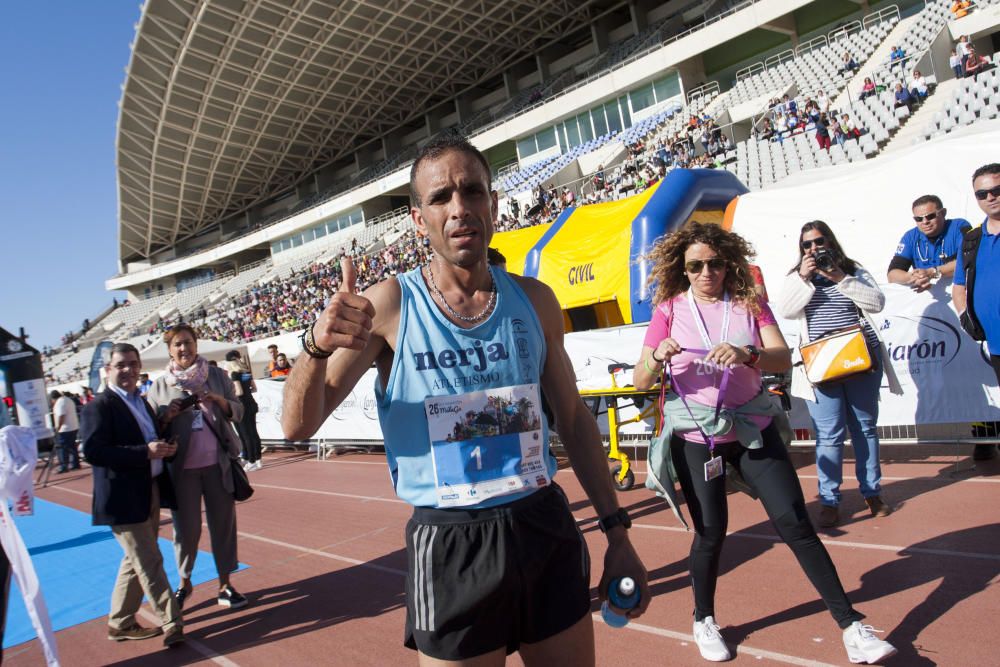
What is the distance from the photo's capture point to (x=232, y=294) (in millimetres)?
53000

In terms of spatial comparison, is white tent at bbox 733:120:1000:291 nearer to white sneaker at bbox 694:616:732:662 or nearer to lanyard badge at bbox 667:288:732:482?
lanyard badge at bbox 667:288:732:482

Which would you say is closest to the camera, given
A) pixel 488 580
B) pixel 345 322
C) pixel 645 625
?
pixel 345 322

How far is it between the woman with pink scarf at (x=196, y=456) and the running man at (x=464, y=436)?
347 centimetres

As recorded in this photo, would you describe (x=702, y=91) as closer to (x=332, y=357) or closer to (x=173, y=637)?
(x=173, y=637)

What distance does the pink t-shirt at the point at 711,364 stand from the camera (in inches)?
119

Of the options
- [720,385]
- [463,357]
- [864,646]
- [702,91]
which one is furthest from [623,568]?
[702,91]

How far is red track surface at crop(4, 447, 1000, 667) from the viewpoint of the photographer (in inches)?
123

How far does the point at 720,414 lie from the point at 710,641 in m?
1.03

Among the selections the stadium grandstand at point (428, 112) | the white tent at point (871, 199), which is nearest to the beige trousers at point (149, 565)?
the white tent at point (871, 199)

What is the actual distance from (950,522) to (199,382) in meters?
5.23

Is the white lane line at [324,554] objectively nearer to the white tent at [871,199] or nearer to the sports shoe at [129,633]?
the sports shoe at [129,633]

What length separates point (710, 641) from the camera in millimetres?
2990

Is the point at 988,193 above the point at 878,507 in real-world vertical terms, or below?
above

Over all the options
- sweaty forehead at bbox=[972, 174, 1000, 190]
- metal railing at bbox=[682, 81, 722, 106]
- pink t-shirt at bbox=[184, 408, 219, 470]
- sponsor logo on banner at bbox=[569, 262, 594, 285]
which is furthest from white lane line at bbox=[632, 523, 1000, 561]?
metal railing at bbox=[682, 81, 722, 106]
